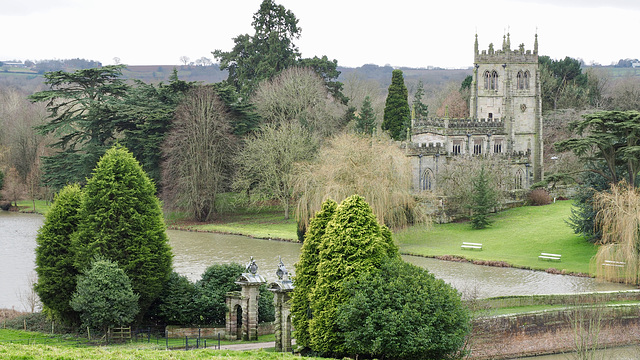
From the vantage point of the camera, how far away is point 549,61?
264ft

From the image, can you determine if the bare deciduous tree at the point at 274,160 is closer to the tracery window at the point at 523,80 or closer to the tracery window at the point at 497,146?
the tracery window at the point at 497,146

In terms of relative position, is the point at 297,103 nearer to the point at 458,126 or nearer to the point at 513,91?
the point at 458,126

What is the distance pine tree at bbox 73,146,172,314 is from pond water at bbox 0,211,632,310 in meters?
6.78

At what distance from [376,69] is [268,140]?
141 metres

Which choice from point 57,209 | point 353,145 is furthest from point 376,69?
point 57,209

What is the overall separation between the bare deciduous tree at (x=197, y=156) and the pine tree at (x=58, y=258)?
27813 mm

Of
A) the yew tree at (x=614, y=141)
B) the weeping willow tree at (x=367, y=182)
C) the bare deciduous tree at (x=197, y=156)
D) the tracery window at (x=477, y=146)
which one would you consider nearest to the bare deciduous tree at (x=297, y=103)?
the bare deciduous tree at (x=197, y=156)

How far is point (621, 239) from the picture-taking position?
3247 cm

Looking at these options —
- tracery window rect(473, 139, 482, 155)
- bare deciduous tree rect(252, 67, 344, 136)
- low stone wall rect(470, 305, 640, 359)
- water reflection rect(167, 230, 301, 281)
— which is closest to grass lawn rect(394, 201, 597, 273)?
water reflection rect(167, 230, 301, 281)

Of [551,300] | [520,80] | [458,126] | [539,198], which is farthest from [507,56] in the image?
[551,300]

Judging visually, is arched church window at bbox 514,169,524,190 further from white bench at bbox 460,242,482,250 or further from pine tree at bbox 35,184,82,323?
pine tree at bbox 35,184,82,323

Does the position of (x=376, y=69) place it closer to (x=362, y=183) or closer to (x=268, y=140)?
(x=268, y=140)

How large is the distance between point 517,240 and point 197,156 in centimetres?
2565

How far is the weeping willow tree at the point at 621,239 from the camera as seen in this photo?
1251 inches
